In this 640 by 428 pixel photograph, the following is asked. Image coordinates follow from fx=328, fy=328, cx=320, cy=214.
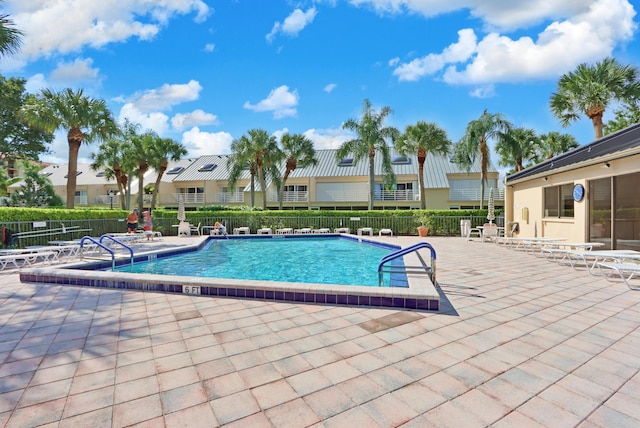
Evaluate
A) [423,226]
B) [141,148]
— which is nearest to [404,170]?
[423,226]

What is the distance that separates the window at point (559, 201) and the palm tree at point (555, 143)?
17744 millimetres

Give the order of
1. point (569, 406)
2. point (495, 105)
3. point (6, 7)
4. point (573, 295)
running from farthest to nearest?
point (495, 105) → point (6, 7) → point (573, 295) → point (569, 406)

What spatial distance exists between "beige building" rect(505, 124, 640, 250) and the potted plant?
20.0ft

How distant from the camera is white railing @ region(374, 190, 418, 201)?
2967cm

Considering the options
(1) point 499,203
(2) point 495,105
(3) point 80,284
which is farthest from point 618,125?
(3) point 80,284

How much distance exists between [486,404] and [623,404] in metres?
0.98

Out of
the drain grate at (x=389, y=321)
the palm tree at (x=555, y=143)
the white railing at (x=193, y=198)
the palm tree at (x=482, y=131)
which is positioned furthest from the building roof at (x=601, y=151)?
the white railing at (x=193, y=198)

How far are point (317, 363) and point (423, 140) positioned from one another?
2064cm

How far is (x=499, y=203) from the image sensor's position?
1047 inches

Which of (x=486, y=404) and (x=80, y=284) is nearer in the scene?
(x=486, y=404)

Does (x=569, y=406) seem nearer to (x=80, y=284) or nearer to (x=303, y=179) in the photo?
(x=80, y=284)

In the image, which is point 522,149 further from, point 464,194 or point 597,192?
point 597,192

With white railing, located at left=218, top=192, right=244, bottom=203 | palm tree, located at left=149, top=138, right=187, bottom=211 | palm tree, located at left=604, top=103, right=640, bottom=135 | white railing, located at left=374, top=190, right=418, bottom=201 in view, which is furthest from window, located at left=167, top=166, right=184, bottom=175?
palm tree, located at left=604, top=103, right=640, bottom=135

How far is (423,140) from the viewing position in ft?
70.4
